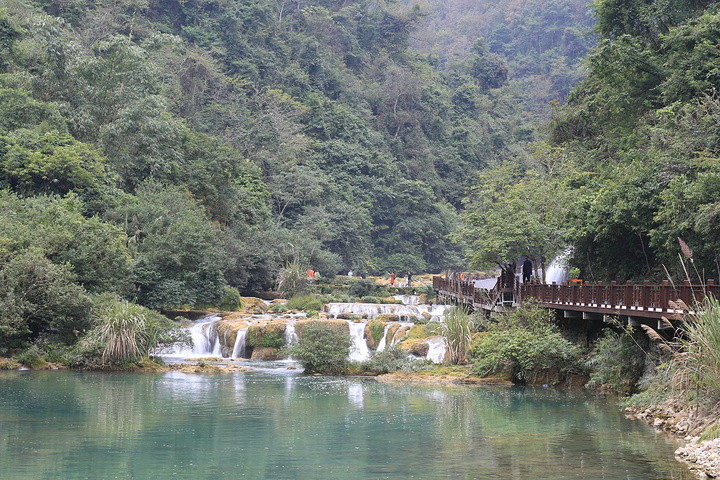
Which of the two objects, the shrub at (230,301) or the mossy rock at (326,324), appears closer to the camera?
the mossy rock at (326,324)

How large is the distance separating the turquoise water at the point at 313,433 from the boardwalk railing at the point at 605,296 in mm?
2639

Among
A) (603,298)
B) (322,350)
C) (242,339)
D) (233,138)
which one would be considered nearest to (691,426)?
(603,298)

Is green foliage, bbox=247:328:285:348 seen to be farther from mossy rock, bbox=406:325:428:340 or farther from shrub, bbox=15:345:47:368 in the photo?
shrub, bbox=15:345:47:368

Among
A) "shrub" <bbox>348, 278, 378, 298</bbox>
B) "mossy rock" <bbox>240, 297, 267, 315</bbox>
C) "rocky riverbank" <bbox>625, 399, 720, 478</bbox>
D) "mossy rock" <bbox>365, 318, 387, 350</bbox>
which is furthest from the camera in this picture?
"shrub" <bbox>348, 278, 378, 298</bbox>

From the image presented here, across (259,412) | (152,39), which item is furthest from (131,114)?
(259,412)

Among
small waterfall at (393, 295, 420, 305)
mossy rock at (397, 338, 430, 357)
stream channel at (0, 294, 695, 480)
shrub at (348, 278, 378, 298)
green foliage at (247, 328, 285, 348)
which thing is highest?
shrub at (348, 278, 378, 298)

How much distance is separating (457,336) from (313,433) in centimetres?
1228

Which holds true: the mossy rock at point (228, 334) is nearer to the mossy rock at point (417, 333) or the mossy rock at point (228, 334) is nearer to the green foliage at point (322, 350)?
the green foliage at point (322, 350)

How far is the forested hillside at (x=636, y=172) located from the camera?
2208 cm

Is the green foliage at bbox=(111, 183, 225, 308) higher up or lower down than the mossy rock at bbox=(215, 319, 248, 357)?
higher up

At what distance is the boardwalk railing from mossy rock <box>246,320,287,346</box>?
8.41 m

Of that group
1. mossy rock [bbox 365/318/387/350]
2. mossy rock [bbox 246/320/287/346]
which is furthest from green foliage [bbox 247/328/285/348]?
mossy rock [bbox 365/318/387/350]

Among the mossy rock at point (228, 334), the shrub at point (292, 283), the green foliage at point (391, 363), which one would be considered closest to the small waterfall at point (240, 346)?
the mossy rock at point (228, 334)

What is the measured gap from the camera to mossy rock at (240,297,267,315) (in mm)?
41250
